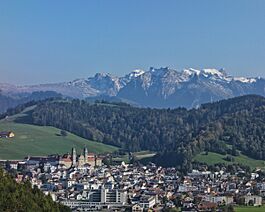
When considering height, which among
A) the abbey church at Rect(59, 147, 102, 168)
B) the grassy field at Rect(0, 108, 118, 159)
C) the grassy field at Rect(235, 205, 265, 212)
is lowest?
the grassy field at Rect(235, 205, 265, 212)

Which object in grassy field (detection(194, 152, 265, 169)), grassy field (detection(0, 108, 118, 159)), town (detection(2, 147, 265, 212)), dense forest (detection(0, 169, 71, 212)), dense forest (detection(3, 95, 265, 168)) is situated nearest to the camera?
dense forest (detection(0, 169, 71, 212))

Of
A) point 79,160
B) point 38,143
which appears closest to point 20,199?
point 79,160

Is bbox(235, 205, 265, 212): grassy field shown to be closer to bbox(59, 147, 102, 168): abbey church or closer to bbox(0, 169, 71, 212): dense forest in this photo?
bbox(0, 169, 71, 212): dense forest

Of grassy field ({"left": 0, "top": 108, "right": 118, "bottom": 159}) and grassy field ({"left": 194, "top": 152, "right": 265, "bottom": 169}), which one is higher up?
grassy field ({"left": 0, "top": 108, "right": 118, "bottom": 159})

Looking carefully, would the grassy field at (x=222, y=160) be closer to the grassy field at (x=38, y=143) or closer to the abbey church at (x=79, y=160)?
the abbey church at (x=79, y=160)

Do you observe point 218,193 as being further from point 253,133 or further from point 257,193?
point 253,133

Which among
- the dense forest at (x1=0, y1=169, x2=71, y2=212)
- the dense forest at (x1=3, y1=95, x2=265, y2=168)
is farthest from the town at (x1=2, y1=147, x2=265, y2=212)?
the dense forest at (x1=0, y1=169, x2=71, y2=212)

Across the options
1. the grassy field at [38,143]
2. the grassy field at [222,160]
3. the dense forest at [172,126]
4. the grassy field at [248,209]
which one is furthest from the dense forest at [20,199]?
the grassy field at [38,143]
